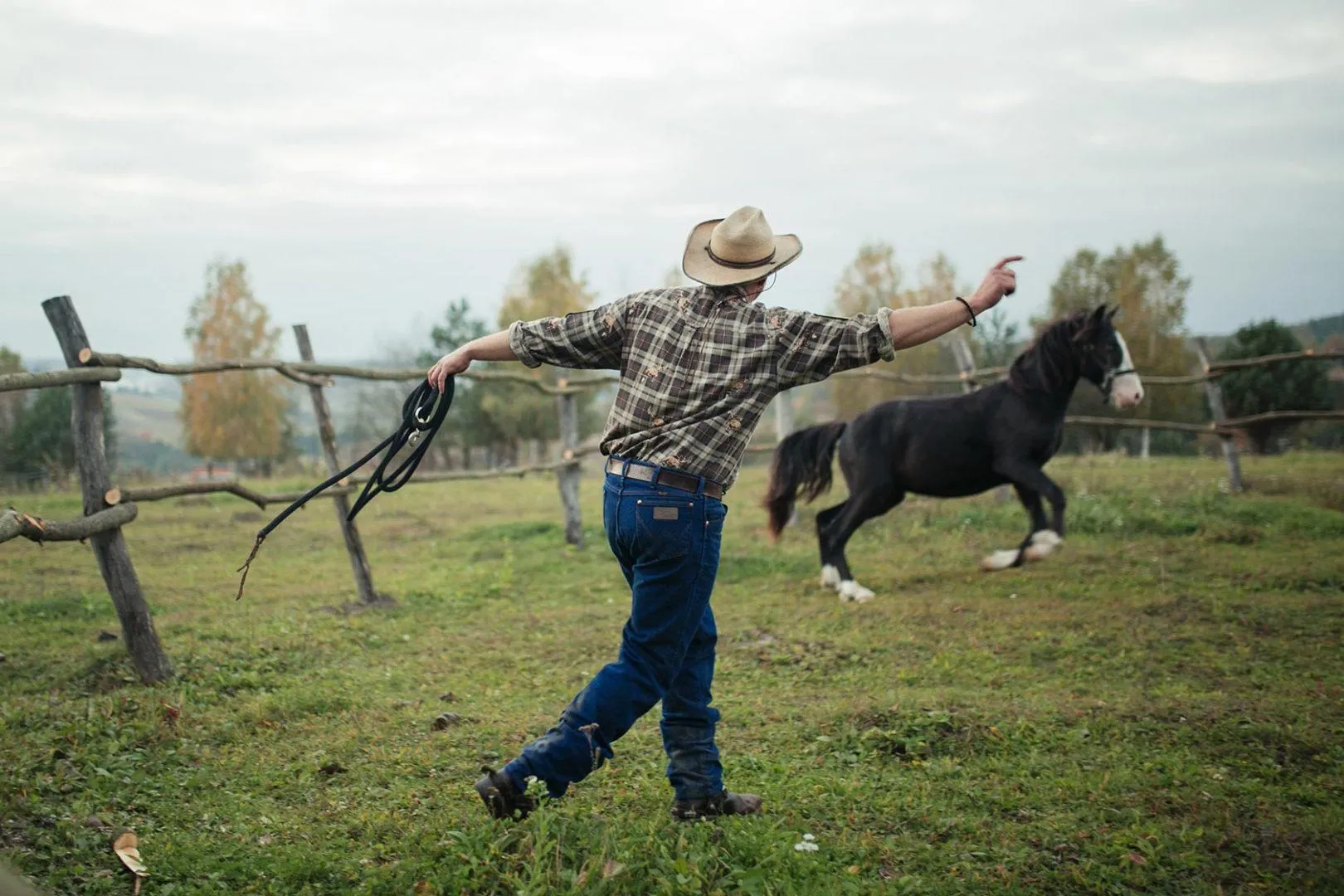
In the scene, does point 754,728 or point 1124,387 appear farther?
point 1124,387

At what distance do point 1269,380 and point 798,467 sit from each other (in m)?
19.2

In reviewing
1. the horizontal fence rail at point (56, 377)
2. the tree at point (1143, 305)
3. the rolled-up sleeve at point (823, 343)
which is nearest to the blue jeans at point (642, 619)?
the rolled-up sleeve at point (823, 343)

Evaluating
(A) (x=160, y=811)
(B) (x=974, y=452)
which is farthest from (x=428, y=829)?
(B) (x=974, y=452)

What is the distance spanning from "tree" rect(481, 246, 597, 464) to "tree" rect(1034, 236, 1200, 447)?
51.1 ft

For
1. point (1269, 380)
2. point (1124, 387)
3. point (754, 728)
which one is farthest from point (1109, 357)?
point (1269, 380)

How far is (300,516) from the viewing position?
44.5 feet

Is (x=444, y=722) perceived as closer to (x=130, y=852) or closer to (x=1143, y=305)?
(x=130, y=852)

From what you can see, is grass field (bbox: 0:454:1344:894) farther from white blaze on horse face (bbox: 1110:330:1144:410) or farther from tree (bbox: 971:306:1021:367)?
tree (bbox: 971:306:1021:367)

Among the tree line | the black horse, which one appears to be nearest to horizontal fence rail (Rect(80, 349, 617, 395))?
the black horse

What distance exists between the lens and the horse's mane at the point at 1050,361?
25.8ft

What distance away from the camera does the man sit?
125 inches

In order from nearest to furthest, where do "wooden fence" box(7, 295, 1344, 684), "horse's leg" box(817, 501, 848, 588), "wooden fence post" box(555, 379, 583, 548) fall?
"wooden fence" box(7, 295, 1344, 684) < "horse's leg" box(817, 501, 848, 588) < "wooden fence post" box(555, 379, 583, 548)

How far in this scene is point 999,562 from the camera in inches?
319

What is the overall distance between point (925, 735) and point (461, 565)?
6044 millimetres
